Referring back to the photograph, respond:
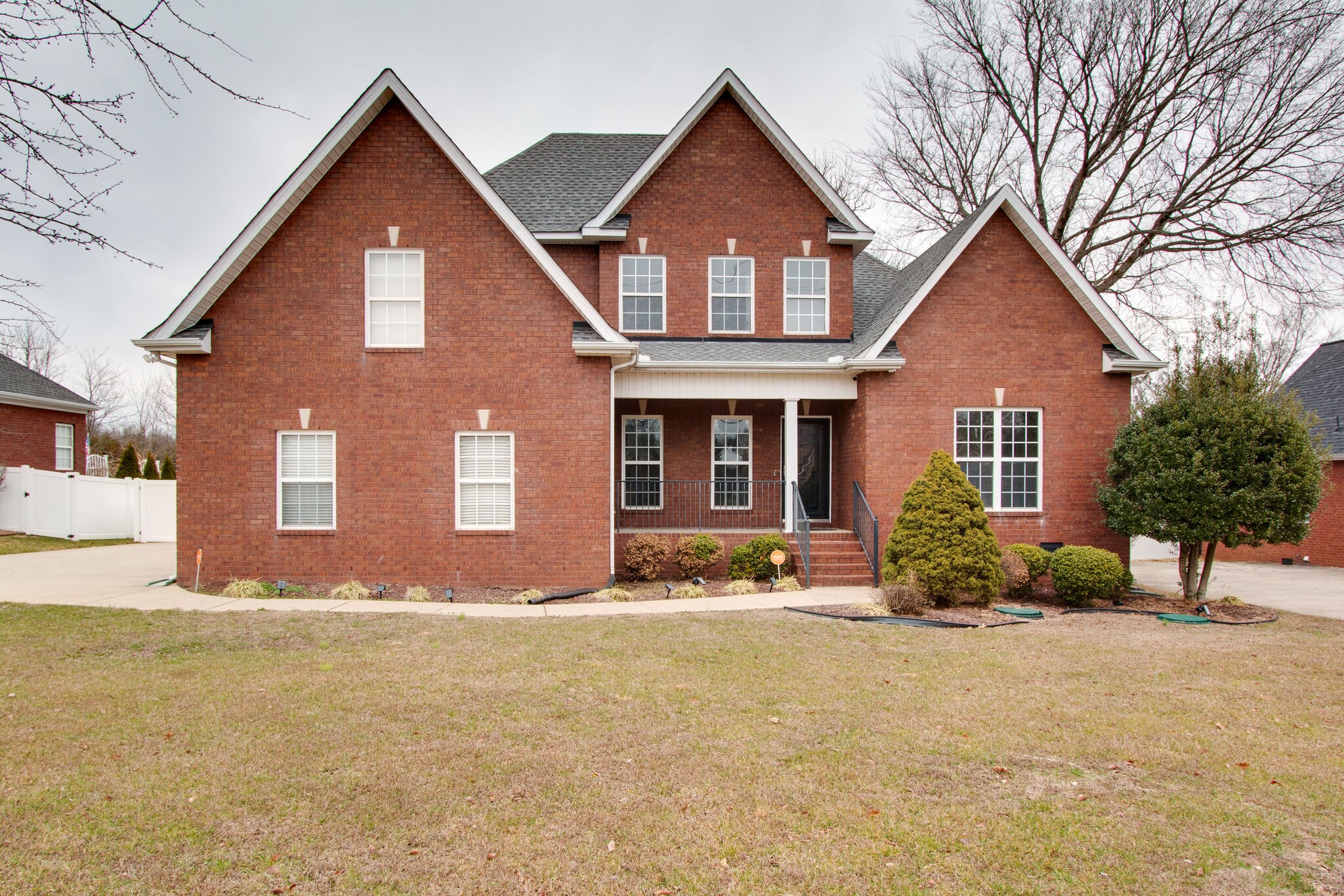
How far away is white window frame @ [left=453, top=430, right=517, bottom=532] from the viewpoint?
41.3 feet

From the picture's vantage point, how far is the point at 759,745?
5.41m

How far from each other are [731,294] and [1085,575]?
8170mm

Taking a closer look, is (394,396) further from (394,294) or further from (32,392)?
(32,392)

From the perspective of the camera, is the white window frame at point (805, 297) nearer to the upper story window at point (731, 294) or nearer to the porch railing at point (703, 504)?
the upper story window at point (731, 294)

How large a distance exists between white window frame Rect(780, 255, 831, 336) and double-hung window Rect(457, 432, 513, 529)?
247 inches

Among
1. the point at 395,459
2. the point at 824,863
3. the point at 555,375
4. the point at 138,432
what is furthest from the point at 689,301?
the point at 138,432

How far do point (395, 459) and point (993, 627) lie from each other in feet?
31.1

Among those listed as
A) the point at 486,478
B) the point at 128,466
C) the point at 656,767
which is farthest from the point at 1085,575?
the point at 128,466

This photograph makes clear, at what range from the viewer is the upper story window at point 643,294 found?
1530 cm

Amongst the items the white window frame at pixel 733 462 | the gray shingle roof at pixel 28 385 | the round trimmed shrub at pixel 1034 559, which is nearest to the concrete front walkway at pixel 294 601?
the round trimmed shrub at pixel 1034 559

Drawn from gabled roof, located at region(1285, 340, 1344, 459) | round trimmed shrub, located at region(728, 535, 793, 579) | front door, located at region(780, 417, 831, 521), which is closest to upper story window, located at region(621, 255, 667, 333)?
front door, located at region(780, 417, 831, 521)

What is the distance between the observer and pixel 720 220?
15.4 m

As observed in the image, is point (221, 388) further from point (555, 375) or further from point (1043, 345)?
point (1043, 345)

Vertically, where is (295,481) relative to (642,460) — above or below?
below
